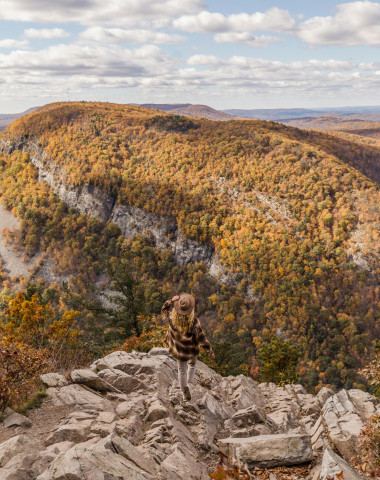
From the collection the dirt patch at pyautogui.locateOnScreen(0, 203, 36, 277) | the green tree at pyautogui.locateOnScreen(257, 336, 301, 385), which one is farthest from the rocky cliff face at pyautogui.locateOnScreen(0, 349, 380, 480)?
the dirt patch at pyautogui.locateOnScreen(0, 203, 36, 277)

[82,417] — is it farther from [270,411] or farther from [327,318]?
[327,318]

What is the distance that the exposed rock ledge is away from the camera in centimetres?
11327

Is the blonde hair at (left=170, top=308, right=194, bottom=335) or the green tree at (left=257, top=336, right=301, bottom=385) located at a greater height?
the blonde hair at (left=170, top=308, right=194, bottom=335)

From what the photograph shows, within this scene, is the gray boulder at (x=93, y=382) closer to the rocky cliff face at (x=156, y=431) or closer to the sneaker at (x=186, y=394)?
the rocky cliff face at (x=156, y=431)

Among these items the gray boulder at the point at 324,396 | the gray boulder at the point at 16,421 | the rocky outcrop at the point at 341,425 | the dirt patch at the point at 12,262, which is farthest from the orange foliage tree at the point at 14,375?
the dirt patch at the point at 12,262

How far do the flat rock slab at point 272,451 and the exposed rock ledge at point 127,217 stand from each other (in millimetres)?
96160

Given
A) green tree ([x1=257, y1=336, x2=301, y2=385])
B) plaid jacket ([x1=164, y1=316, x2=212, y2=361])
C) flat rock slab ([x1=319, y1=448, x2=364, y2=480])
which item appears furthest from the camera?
green tree ([x1=257, y1=336, x2=301, y2=385])

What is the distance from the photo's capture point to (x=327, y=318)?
83938 millimetres

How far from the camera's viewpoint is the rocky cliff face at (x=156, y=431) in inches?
226

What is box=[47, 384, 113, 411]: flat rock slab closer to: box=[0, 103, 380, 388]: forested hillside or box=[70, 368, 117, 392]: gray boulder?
box=[70, 368, 117, 392]: gray boulder

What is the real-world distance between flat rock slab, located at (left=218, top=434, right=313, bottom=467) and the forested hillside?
43.7 m

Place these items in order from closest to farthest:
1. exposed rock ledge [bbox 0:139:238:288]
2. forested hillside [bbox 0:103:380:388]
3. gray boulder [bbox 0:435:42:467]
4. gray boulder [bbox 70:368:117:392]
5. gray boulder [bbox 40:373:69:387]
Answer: gray boulder [bbox 0:435:42:467]
gray boulder [bbox 40:373:69:387]
gray boulder [bbox 70:368:117:392]
forested hillside [bbox 0:103:380:388]
exposed rock ledge [bbox 0:139:238:288]

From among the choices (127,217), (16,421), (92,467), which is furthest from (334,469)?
(127,217)

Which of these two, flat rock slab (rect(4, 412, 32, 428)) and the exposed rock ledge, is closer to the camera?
flat rock slab (rect(4, 412, 32, 428))
